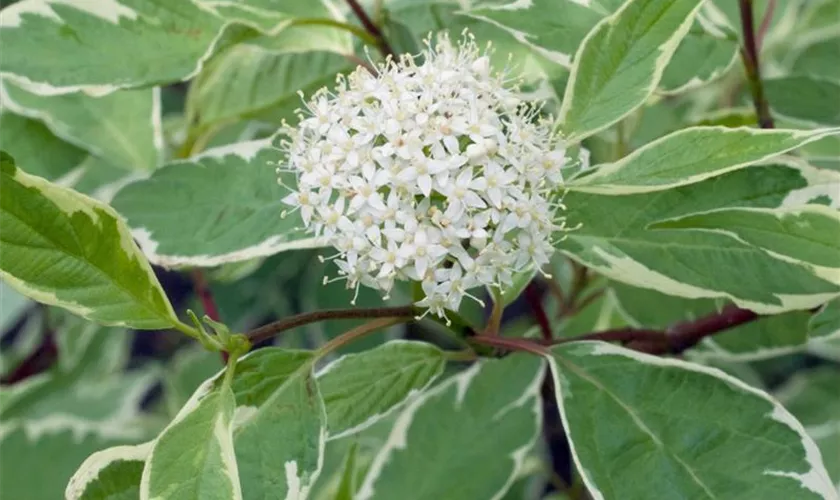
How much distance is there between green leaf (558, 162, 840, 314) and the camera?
64cm

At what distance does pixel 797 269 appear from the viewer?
0.64 metres

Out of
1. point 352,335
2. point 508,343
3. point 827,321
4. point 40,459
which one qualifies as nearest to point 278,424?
point 352,335

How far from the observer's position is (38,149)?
0.92 metres

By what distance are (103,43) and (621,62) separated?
40 cm

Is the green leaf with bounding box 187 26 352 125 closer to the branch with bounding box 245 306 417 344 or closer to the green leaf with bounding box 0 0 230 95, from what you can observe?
the green leaf with bounding box 0 0 230 95

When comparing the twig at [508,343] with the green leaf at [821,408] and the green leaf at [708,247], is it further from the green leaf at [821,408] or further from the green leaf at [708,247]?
the green leaf at [821,408]

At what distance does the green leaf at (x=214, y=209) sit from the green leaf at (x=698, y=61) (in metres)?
0.32

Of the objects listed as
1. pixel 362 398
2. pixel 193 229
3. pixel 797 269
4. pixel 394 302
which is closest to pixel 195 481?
pixel 362 398

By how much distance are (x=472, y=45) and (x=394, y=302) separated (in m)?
0.60

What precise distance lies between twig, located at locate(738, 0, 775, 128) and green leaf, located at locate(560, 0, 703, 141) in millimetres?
191

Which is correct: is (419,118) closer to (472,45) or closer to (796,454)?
(472,45)

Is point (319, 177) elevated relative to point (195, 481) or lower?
elevated

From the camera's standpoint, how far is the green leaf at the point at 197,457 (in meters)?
0.51

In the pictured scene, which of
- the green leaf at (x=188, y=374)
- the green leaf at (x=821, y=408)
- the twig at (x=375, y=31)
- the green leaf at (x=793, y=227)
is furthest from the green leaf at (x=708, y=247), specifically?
the green leaf at (x=188, y=374)
